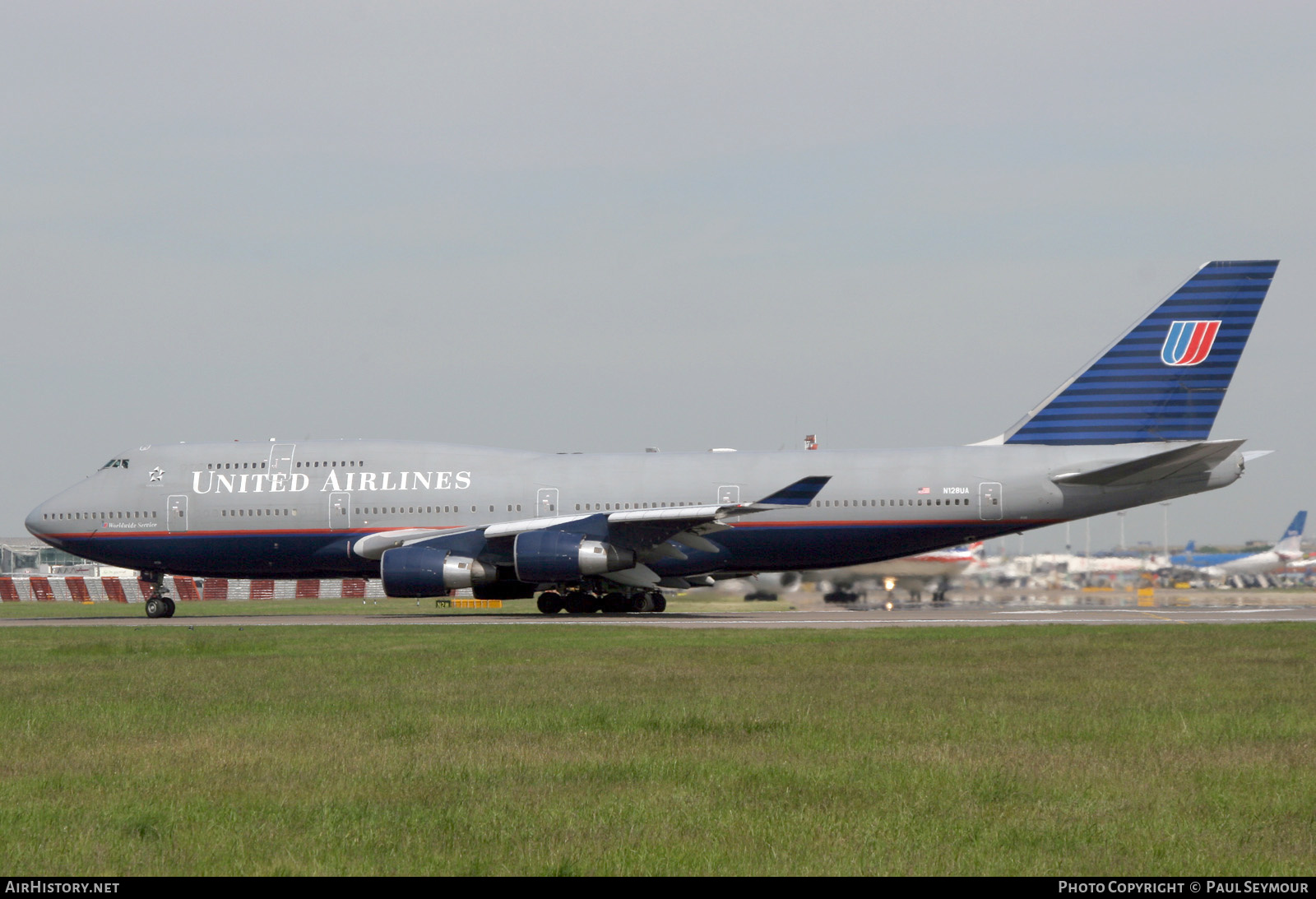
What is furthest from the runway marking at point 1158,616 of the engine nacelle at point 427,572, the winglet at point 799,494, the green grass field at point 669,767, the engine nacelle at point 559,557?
the engine nacelle at point 427,572

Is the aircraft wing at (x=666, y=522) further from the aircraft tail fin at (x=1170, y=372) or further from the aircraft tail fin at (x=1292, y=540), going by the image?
the aircraft tail fin at (x=1292, y=540)

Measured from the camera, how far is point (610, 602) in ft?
120

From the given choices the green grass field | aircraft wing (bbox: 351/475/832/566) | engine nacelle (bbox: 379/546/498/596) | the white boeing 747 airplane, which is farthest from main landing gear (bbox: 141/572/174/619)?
the green grass field

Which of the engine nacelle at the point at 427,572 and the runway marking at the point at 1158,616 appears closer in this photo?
the runway marking at the point at 1158,616

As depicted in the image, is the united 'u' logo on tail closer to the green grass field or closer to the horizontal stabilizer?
the horizontal stabilizer

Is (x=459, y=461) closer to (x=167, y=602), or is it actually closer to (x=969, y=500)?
(x=167, y=602)

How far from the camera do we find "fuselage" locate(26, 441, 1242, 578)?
115ft

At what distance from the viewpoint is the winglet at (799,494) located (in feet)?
107

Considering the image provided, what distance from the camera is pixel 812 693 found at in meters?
14.8

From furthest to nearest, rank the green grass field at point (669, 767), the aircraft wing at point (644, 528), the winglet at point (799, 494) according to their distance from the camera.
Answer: the aircraft wing at point (644, 528) < the winglet at point (799, 494) < the green grass field at point (669, 767)

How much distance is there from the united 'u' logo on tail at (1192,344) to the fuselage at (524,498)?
2579 mm

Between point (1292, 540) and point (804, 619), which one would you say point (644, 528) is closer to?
point (804, 619)

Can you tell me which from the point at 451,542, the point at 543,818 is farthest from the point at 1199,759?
the point at 451,542
